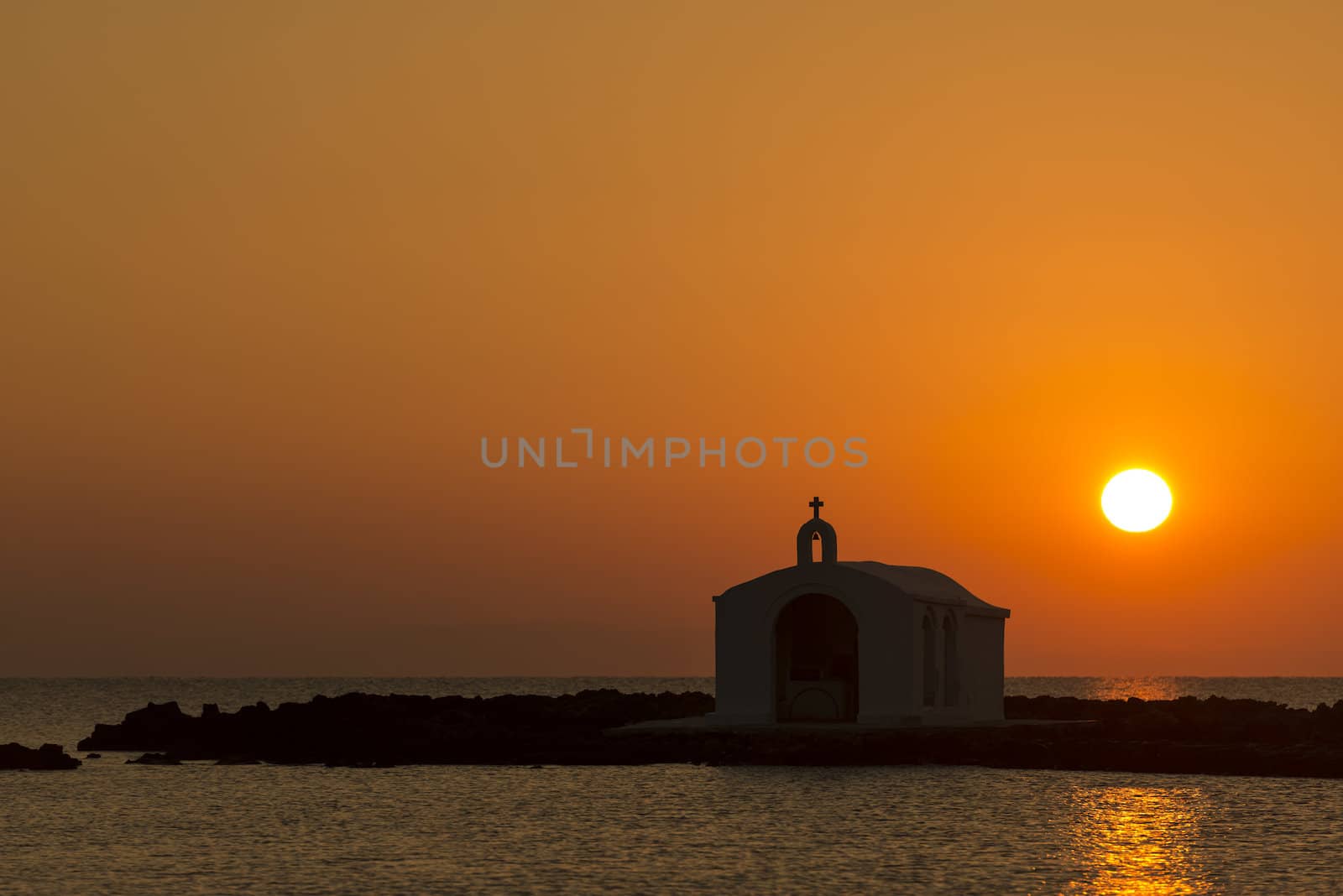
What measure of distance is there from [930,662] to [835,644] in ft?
8.40

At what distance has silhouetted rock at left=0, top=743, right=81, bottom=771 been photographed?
185 ft

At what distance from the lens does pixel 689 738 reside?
49594 mm

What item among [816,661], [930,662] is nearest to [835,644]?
[816,661]

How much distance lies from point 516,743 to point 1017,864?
22.6 meters

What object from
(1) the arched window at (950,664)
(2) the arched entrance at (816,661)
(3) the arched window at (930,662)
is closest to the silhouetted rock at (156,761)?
(2) the arched entrance at (816,661)

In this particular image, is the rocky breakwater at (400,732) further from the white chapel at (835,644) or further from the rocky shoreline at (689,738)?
the white chapel at (835,644)

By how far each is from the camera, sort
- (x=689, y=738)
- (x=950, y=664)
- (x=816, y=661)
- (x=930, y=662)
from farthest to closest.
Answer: (x=950, y=664) < (x=816, y=661) < (x=930, y=662) < (x=689, y=738)

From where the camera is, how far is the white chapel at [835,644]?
48156mm

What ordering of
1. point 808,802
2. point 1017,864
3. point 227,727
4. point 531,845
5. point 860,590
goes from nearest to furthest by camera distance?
point 1017,864
point 531,845
point 808,802
point 860,590
point 227,727

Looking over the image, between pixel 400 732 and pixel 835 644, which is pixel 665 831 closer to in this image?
pixel 835 644

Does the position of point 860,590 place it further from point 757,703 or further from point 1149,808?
point 1149,808

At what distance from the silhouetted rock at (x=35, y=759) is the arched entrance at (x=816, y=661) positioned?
867 inches

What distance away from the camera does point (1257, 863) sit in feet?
113

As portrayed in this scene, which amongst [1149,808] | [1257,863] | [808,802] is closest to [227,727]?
[808,802]
